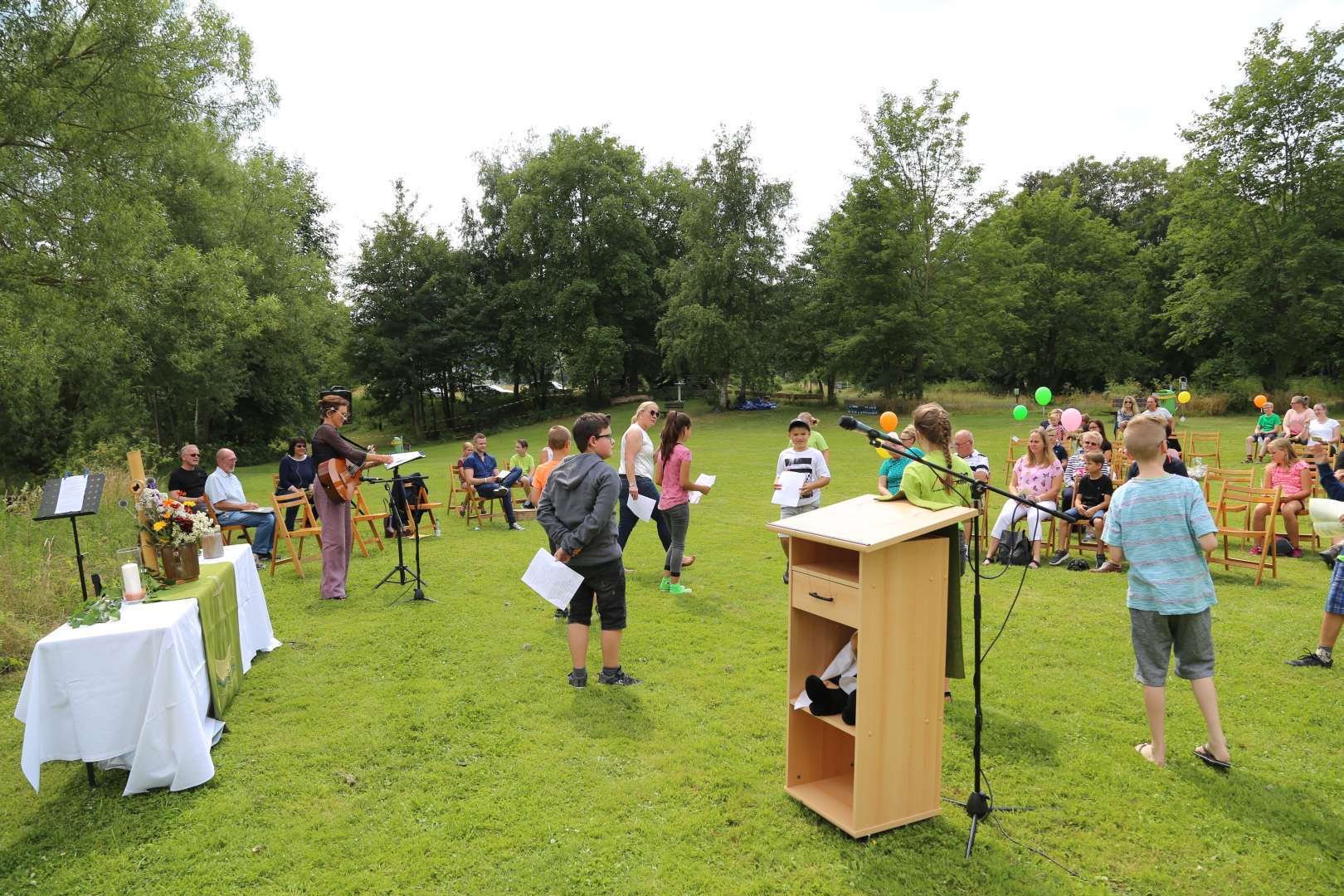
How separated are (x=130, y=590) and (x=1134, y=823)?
598 centimetres

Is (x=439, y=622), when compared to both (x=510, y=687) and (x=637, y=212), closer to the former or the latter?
(x=510, y=687)

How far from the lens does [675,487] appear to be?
8102 millimetres

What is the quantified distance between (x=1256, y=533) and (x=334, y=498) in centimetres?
1015

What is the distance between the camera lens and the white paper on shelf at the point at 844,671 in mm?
3703

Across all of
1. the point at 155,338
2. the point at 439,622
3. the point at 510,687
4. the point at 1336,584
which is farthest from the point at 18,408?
the point at 1336,584

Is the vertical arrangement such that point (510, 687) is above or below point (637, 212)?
below

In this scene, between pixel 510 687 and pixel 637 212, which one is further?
pixel 637 212

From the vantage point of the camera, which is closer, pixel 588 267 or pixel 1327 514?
pixel 1327 514

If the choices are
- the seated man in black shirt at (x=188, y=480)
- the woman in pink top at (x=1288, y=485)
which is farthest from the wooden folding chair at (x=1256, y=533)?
the seated man in black shirt at (x=188, y=480)

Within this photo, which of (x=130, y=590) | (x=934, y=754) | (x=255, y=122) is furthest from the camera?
(x=255, y=122)

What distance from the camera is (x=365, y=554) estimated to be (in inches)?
423

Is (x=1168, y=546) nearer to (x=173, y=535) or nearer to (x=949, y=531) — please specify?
(x=949, y=531)

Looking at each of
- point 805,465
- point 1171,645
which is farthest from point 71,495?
point 1171,645

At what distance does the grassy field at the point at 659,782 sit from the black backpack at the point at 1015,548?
2.11 metres
